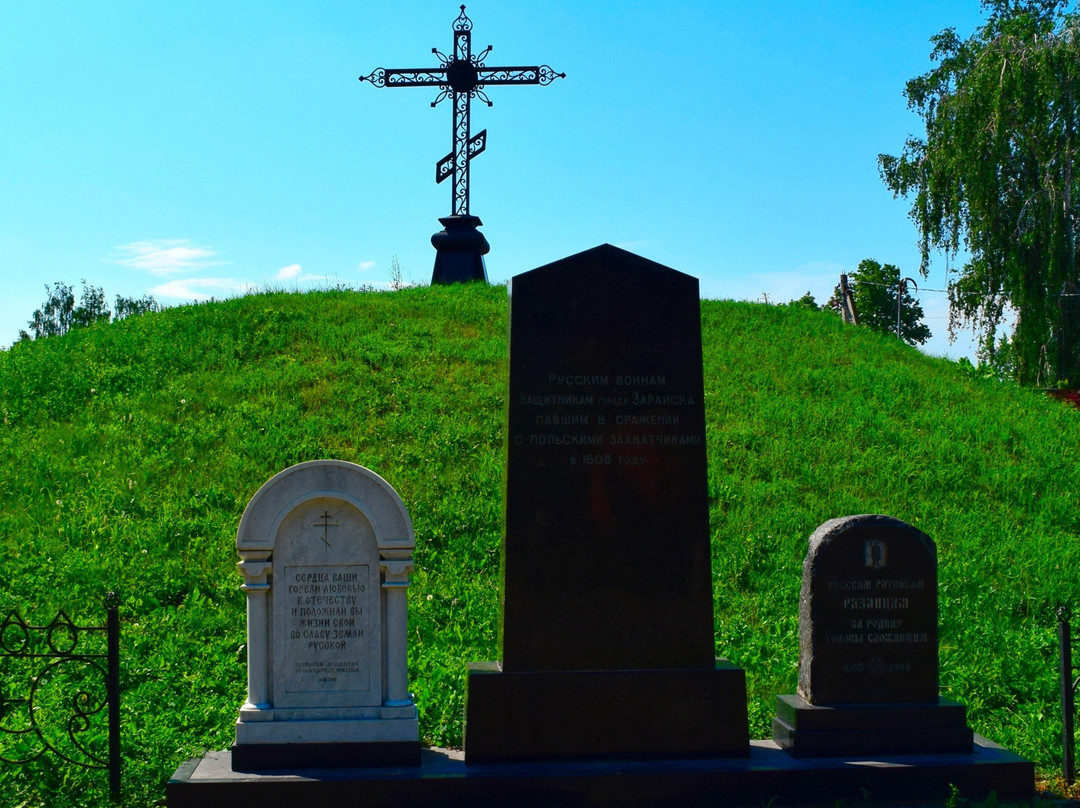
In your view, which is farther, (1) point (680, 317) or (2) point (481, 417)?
(2) point (481, 417)

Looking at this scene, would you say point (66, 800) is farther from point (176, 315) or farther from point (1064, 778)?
point (176, 315)

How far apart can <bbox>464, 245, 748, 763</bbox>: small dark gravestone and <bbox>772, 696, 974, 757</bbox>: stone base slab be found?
1.11 ft

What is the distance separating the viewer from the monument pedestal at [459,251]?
1878 centimetres

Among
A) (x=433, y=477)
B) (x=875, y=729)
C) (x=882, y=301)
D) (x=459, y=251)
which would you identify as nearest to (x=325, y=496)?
(x=875, y=729)

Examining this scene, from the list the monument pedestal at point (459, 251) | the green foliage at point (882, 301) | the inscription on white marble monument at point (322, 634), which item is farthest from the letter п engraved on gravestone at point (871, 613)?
the green foliage at point (882, 301)

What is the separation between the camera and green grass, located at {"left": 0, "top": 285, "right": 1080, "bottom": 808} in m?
7.04

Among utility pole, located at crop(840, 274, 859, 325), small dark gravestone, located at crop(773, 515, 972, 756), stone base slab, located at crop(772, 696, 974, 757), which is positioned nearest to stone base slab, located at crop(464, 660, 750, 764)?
stone base slab, located at crop(772, 696, 974, 757)

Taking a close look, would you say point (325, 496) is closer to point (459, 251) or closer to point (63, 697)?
point (63, 697)

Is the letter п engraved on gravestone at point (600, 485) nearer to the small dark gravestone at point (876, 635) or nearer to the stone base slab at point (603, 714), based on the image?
the stone base slab at point (603, 714)

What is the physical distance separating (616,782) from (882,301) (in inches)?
2230

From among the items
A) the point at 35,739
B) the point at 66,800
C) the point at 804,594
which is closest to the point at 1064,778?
the point at 804,594

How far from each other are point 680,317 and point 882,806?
2.71 metres

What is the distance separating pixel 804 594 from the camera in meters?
5.60

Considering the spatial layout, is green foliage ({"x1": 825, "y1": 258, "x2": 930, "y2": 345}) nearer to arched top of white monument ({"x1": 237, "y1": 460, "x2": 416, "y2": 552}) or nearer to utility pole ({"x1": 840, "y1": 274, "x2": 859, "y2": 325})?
utility pole ({"x1": 840, "y1": 274, "x2": 859, "y2": 325})
